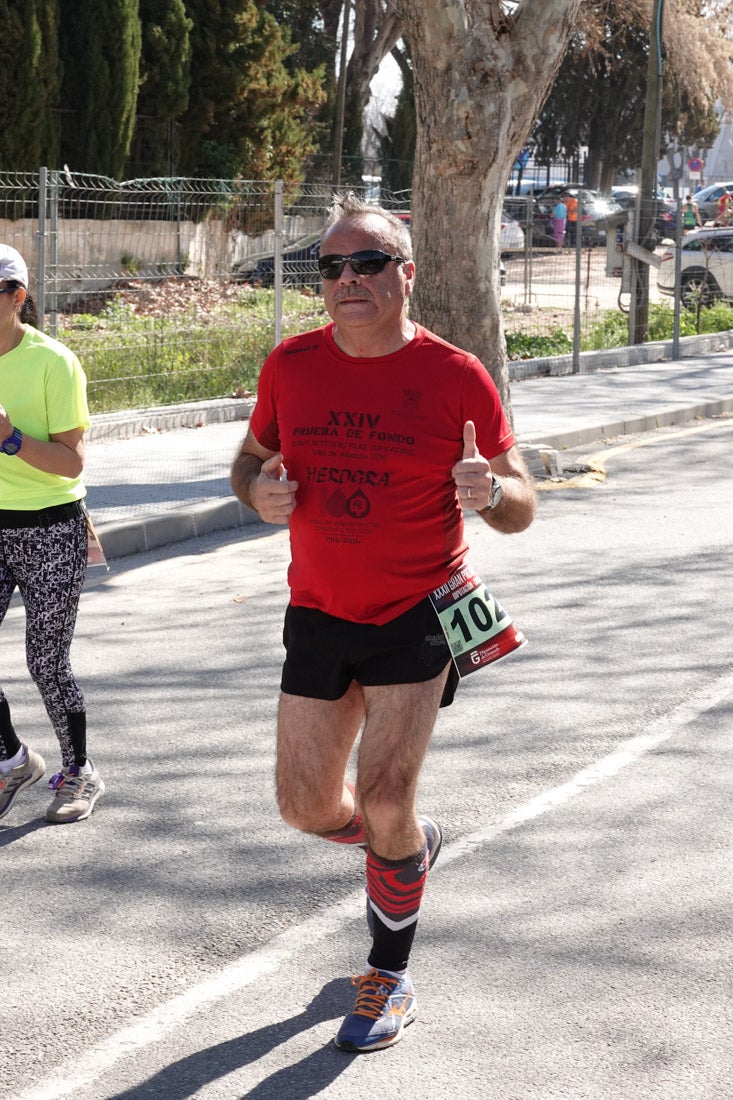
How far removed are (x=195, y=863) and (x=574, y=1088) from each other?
65.1 inches

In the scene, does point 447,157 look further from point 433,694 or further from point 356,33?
point 356,33

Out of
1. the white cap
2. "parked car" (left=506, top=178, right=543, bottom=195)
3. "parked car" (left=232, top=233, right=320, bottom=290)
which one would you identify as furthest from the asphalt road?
"parked car" (left=506, top=178, right=543, bottom=195)

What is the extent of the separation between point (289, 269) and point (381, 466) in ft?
37.8

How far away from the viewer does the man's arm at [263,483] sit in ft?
12.3

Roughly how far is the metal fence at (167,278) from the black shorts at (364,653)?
29.6ft

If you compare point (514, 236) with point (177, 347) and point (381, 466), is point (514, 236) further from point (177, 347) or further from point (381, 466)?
point (381, 466)

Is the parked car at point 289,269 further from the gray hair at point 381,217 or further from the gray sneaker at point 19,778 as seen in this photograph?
the gray hair at point 381,217

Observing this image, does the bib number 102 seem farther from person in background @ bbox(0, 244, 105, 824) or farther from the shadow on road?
person in background @ bbox(0, 244, 105, 824)

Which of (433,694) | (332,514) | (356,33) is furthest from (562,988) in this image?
(356,33)

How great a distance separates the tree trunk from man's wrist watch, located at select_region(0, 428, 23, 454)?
756 cm

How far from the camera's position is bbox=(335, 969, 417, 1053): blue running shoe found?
3.64m

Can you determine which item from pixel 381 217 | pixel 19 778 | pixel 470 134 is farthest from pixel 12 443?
pixel 470 134

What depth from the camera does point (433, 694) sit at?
148 inches

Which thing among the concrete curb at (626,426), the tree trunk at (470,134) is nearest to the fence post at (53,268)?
the tree trunk at (470,134)
